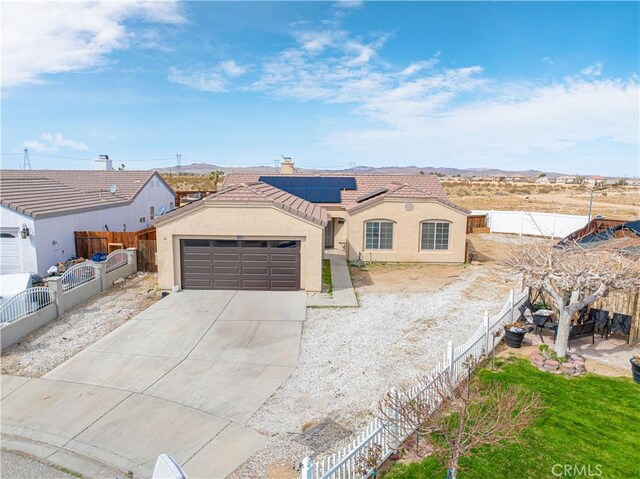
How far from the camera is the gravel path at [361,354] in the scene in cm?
857

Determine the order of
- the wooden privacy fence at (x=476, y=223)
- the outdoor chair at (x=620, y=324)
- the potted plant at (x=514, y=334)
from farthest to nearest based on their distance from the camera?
the wooden privacy fence at (x=476, y=223) → the outdoor chair at (x=620, y=324) → the potted plant at (x=514, y=334)

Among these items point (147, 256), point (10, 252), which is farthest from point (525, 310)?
point (10, 252)

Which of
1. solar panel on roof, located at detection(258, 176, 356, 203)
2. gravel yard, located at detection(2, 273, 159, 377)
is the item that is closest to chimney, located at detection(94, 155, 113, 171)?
solar panel on roof, located at detection(258, 176, 356, 203)

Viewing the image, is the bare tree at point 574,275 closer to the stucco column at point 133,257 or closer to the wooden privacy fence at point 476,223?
the stucco column at point 133,257

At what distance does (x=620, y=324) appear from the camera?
12852 mm

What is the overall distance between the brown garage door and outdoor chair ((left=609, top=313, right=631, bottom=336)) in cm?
1105

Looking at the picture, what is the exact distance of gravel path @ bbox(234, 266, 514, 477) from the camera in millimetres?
8570

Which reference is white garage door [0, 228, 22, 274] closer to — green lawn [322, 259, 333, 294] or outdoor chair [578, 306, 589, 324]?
green lawn [322, 259, 333, 294]

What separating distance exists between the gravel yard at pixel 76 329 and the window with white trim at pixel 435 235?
1411cm

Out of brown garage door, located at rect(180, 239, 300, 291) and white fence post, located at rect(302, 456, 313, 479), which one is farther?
brown garage door, located at rect(180, 239, 300, 291)

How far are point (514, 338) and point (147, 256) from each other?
1654cm

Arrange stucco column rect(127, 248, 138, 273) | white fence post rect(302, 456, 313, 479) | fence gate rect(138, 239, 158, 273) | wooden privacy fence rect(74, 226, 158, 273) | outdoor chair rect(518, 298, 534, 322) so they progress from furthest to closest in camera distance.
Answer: wooden privacy fence rect(74, 226, 158, 273) < fence gate rect(138, 239, 158, 273) < stucco column rect(127, 248, 138, 273) < outdoor chair rect(518, 298, 534, 322) < white fence post rect(302, 456, 313, 479)

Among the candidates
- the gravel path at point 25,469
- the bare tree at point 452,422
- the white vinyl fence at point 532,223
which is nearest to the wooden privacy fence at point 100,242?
the gravel path at point 25,469

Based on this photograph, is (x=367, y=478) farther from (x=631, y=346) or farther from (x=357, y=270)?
(x=357, y=270)
